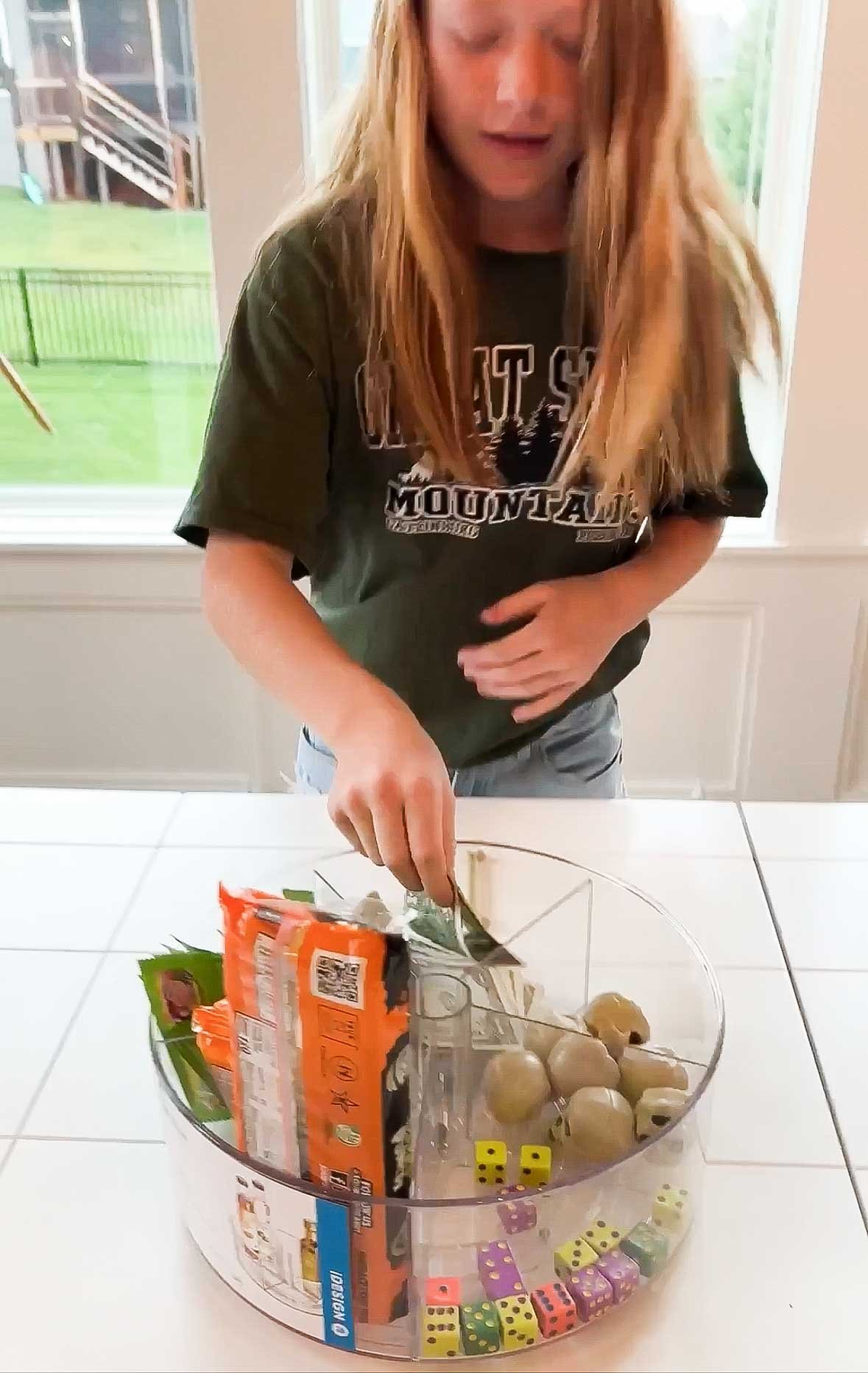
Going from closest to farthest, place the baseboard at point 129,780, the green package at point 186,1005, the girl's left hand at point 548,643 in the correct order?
the green package at point 186,1005 < the girl's left hand at point 548,643 < the baseboard at point 129,780

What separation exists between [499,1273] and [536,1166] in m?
0.05

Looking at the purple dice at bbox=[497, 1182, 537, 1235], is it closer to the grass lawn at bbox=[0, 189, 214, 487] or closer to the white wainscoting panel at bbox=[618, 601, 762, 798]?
the white wainscoting panel at bbox=[618, 601, 762, 798]

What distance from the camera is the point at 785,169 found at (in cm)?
186

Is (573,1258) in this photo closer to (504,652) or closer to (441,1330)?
(441,1330)

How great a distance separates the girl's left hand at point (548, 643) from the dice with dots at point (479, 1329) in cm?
38

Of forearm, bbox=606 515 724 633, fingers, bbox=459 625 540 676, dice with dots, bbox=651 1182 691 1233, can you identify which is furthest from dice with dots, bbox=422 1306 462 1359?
forearm, bbox=606 515 724 633

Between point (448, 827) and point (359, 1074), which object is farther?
point (448, 827)

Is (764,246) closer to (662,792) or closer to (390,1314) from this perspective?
(662,792)

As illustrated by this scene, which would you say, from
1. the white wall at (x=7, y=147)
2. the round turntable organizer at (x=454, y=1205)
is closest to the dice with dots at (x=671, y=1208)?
the round turntable organizer at (x=454, y=1205)

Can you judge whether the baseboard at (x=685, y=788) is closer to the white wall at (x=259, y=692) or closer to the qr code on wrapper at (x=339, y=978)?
the white wall at (x=259, y=692)

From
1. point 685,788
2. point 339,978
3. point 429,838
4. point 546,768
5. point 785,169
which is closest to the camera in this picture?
point 339,978

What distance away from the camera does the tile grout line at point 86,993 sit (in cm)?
64

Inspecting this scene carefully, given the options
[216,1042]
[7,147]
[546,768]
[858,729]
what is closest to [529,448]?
[546,768]

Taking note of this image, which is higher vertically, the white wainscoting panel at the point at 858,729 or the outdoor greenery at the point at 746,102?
the outdoor greenery at the point at 746,102
